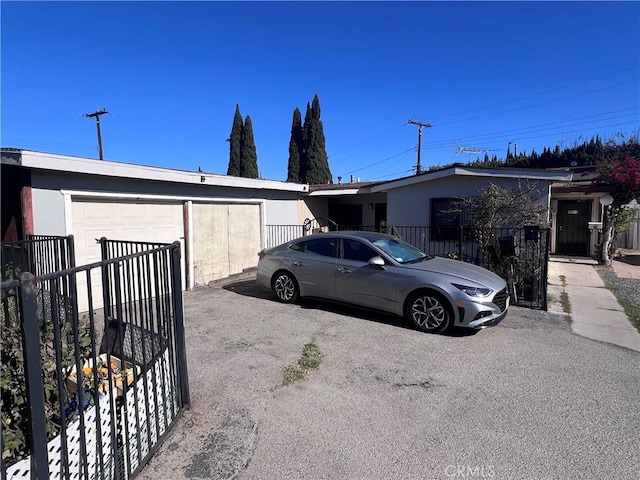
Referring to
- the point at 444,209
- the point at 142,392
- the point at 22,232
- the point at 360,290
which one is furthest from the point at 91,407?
the point at 444,209

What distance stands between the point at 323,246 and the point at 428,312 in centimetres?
224

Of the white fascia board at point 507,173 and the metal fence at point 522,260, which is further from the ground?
the white fascia board at point 507,173

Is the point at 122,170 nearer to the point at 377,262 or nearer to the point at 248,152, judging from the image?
the point at 377,262

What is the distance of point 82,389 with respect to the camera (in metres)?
2.07

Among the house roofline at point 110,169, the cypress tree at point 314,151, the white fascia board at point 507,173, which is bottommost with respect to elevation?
the house roofline at point 110,169

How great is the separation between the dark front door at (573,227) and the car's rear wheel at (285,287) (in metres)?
11.7

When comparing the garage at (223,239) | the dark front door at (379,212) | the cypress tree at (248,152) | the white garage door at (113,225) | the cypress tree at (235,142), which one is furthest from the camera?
the cypress tree at (235,142)

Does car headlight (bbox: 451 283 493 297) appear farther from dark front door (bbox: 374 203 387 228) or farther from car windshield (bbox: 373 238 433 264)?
dark front door (bbox: 374 203 387 228)

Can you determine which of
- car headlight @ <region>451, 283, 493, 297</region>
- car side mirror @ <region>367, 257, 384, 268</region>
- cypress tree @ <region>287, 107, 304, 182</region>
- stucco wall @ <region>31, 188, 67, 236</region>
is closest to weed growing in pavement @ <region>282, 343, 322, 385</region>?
car side mirror @ <region>367, 257, 384, 268</region>

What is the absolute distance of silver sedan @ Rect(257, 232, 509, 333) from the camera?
5355 mm

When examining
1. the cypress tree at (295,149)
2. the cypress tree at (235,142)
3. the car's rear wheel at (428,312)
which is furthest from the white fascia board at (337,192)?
the cypress tree at (235,142)

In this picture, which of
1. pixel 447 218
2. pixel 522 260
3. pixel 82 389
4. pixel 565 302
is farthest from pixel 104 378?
pixel 447 218

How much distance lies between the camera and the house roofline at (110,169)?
561 cm

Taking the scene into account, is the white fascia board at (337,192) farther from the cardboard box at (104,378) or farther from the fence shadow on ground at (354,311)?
the cardboard box at (104,378)
